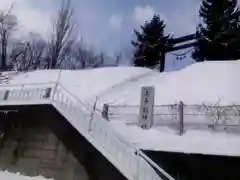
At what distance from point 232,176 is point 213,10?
608 inches

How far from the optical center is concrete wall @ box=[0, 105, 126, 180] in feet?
30.3

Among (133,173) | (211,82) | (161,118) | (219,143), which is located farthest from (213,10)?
(133,173)

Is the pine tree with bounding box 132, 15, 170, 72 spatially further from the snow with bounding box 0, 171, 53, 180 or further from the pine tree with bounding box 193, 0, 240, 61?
the snow with bounding box 0, 171, 53, 180

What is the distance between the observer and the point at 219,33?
805 inches

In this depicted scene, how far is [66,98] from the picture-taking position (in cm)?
1045

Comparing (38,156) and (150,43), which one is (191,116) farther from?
(150,43)

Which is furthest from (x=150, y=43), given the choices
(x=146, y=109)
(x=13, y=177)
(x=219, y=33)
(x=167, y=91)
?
(x=13, y=177)

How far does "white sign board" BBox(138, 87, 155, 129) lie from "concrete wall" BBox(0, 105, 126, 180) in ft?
5.60

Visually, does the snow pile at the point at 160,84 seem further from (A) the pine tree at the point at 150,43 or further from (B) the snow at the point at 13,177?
(A) the pine tree at the point at 150,43

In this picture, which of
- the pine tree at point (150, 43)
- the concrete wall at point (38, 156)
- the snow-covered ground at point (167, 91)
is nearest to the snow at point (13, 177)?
the concrete wall at point (38, 156)

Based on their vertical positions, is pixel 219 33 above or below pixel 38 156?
above

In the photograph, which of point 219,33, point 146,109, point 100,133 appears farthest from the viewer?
point 219,33

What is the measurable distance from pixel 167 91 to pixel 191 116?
9.96 ft

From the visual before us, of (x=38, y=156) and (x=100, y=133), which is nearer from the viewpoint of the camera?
(x=100, y=133)
